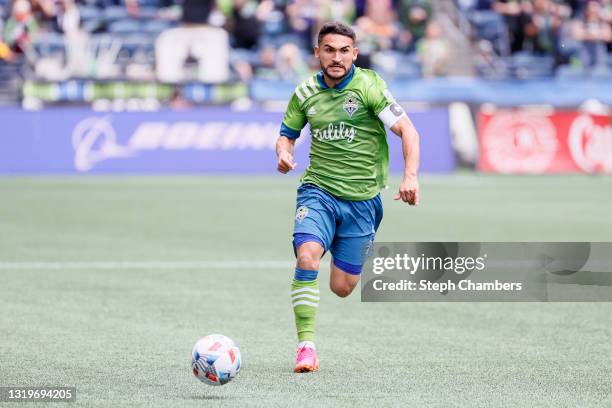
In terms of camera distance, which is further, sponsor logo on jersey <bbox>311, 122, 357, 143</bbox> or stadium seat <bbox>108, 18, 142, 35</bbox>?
stadium seat <bbox>108, 18, 142, 35</bbox>

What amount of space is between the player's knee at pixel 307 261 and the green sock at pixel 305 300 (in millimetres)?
31

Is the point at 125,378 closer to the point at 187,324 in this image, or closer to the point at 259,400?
Answer: the point at 259,400

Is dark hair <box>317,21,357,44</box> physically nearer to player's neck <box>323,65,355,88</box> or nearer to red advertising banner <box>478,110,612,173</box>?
player's neck <box>323,65,355,88</box>

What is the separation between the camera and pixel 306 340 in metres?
7.68

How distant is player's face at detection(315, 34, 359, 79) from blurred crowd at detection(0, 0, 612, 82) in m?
19.9

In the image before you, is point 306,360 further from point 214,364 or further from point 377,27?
point 377,27

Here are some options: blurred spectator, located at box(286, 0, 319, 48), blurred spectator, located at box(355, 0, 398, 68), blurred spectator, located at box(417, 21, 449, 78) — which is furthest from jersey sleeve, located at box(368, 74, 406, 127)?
blurred spectator, located at box(286, 0, 319, 48)

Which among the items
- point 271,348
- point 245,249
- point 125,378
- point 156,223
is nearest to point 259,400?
point 125,378

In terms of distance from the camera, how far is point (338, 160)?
26.3 feet

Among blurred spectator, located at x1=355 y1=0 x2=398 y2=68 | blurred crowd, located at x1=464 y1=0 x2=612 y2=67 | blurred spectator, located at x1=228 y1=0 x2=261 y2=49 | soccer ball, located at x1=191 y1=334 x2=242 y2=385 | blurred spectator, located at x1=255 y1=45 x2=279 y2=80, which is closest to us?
soccer ball, located at x1=191 y1=334 x2=242 y2=385

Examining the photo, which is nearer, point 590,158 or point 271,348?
point 271,348

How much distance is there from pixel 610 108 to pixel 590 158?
118 cm

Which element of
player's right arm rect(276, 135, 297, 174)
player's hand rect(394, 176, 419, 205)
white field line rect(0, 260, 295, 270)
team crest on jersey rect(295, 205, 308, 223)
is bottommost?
white field line rect(0, 260, 295, 270)

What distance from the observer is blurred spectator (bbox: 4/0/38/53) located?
28.6 m
